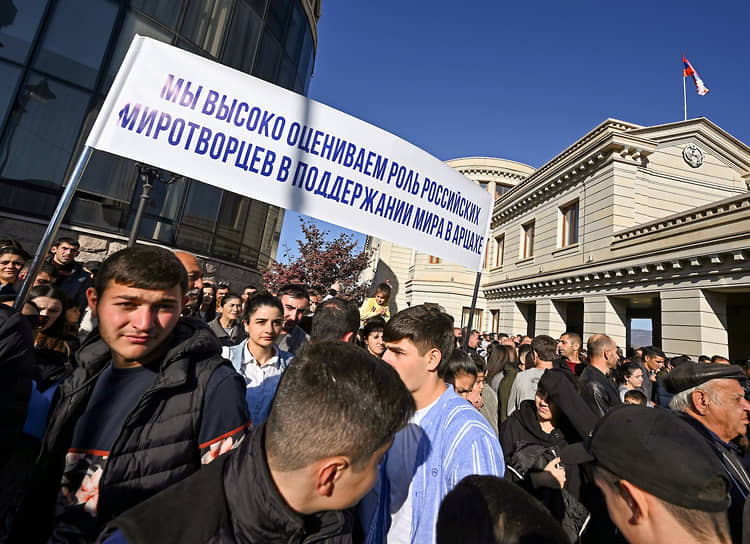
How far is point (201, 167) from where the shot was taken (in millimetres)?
2516

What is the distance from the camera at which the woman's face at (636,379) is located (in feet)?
16.5

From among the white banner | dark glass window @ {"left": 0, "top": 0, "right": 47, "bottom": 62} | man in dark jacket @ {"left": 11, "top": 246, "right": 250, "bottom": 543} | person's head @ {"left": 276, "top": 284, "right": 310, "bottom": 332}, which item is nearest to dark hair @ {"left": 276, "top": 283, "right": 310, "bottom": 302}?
person's head @ {"left": 276, "top": 284, "right": 310, "bottom": 332}

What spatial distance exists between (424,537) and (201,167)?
8.98 feet

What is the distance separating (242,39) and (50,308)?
10.8 meters

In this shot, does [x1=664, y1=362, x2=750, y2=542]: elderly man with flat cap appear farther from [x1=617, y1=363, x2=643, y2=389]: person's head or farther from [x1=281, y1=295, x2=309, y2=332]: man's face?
[x1=281, y1=295, x2=309, y2=332]: man's face

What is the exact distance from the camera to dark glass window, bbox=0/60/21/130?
7449 millimetres

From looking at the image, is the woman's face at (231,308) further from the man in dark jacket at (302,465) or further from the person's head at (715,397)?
the person's head at (715,397)

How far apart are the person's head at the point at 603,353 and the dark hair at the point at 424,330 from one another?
122 inches

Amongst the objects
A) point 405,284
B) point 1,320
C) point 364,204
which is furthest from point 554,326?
point 1,320

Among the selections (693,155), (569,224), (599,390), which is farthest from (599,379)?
(693,155)

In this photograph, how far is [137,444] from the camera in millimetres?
1302

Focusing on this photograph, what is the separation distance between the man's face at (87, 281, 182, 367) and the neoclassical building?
434 inches

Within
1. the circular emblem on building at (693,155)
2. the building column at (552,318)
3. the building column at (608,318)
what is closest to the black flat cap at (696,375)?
the building column at (608,318)

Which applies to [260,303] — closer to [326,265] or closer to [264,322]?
[264,322]
